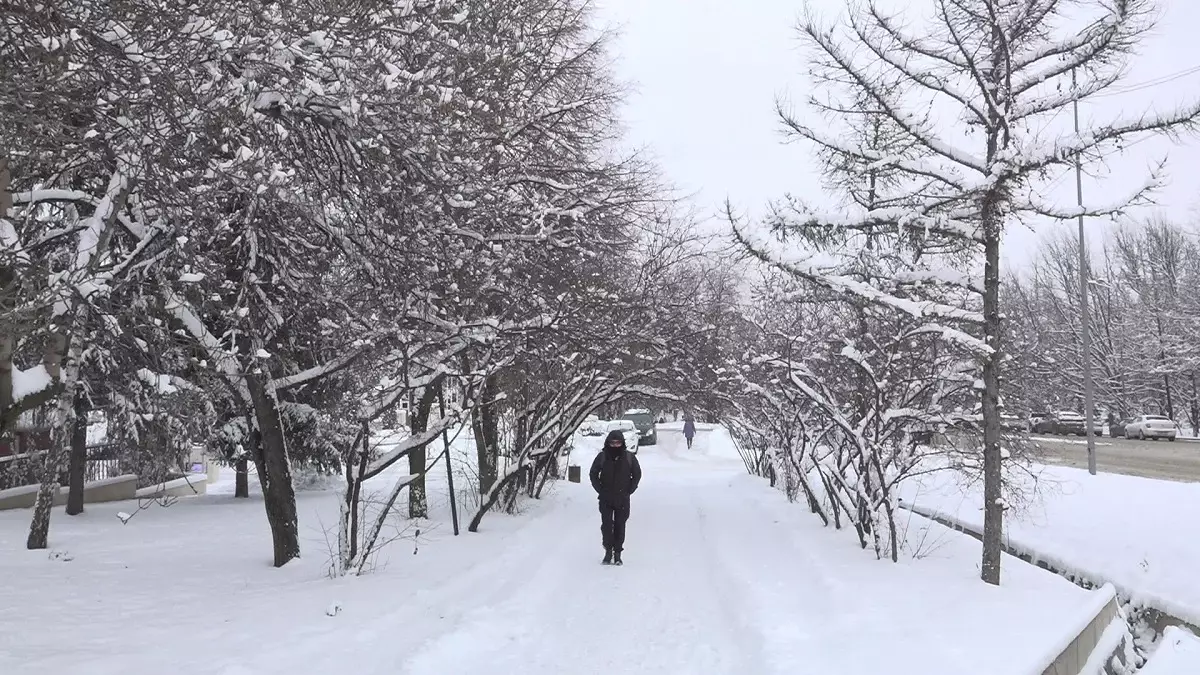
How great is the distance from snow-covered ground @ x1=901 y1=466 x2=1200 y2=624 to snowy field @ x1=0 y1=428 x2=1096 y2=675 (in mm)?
1590

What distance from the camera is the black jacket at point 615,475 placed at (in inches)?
442

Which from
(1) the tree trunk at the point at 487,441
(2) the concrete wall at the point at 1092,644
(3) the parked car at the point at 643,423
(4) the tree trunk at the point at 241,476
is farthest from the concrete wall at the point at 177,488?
(3) the parked car at the point at 643,423

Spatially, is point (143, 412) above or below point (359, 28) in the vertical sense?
below

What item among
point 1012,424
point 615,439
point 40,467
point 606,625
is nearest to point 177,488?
point 40,467

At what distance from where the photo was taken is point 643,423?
1706 inches

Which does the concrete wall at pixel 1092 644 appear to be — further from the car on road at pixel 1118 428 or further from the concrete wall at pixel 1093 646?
the car on road at pixel 1118 428

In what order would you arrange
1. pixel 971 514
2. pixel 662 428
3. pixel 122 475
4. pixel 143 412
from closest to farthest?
pixel 143 412 < pixel 971 514 < pixel 122 475 < pixel 662 428

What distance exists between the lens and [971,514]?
17.3m

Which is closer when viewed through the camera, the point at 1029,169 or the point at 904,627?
the point at 904,627

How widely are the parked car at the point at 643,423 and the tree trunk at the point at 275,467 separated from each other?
109 feet

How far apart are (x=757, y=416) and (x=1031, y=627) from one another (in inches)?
615

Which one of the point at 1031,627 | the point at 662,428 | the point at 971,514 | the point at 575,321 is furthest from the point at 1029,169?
the point at 662,428

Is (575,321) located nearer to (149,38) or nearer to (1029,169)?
(1029,169)

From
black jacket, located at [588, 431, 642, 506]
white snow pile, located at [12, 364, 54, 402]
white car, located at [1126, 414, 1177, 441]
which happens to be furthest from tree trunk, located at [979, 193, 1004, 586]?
white car, located at [1126, 414, 1177, 441]
